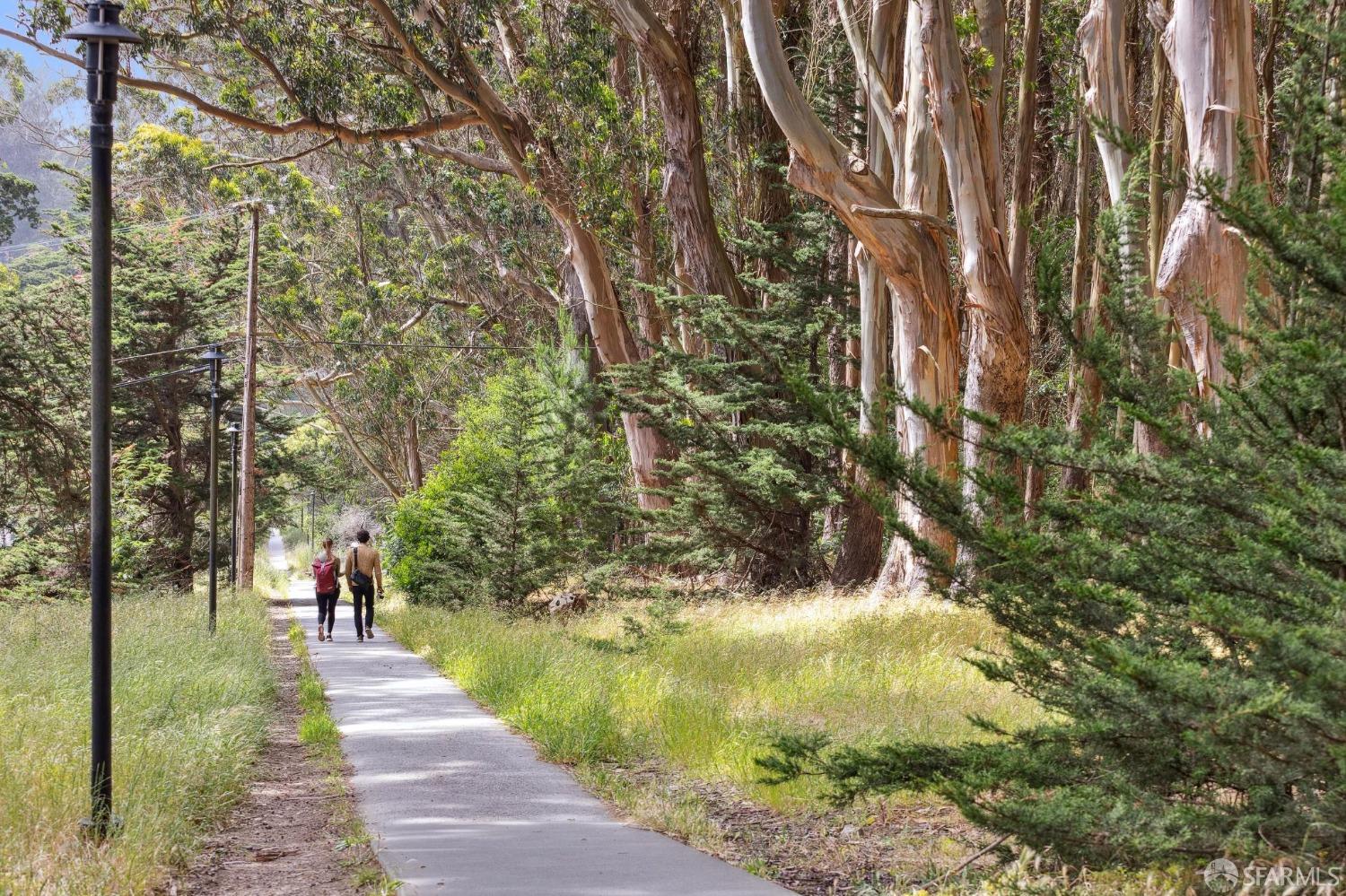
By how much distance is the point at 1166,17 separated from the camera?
12891mm

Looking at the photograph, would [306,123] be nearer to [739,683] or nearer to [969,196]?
[969,196]

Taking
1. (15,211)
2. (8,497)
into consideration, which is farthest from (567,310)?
(15,211)

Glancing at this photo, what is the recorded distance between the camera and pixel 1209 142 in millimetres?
10352

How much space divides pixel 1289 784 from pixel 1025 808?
A: 32.5 inches

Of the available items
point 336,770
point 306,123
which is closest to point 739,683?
point 336,770

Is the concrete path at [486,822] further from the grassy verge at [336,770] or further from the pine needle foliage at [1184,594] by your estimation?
the pine needle foliage at [1184,594]

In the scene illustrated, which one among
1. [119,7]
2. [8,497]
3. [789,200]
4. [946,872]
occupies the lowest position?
[946,872]

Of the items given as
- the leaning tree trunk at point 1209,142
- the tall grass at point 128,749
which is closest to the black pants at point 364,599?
the tall grass at point 128,749

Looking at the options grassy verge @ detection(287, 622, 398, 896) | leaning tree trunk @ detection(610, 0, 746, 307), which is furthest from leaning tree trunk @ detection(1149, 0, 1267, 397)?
leaning tree trunk @ detection(610, 0, 746, 307)

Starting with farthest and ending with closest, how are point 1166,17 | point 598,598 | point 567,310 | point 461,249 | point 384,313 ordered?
point 384,313 → point 461,249 → point 567,310 → point 598,598 → point 1166,17

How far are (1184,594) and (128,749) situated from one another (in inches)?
230

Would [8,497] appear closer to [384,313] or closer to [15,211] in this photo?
[384,313]

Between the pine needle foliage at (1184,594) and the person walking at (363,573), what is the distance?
14098 millimetres

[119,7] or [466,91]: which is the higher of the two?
[466,91]
